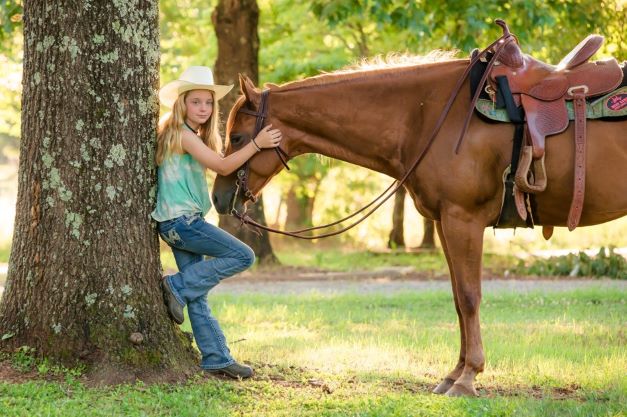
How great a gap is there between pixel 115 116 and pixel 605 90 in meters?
3.12

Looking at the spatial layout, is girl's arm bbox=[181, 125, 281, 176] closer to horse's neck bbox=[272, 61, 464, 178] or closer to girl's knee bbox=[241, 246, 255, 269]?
horse's neck bbox=[272, 61, 464, 178]

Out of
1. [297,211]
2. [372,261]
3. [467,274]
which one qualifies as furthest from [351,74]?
[297,211]

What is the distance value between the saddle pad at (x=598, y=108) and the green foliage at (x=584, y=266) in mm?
8645

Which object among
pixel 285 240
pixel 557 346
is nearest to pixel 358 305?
pixel 557 346

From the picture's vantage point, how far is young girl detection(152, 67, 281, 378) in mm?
5676

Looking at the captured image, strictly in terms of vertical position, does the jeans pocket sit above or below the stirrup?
below

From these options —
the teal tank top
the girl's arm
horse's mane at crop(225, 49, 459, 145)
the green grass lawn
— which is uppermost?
horse's mane at crop(225, 49, 459, 145)

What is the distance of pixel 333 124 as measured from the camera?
19.4 feet

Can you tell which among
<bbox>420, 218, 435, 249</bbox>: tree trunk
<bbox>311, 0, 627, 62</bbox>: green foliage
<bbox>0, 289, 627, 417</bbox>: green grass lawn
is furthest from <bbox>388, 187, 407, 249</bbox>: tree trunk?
<bbox>0, 289, 627, 417</bbox>: green grass lawn

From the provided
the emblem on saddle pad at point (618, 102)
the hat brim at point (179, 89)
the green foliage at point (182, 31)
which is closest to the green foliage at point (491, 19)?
the emblem on saddle pad at point (618, 102)

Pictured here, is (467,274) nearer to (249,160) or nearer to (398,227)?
(249,160)

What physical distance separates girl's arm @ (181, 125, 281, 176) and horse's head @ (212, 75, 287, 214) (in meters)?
0.08

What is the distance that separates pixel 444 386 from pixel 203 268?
1.78 metres

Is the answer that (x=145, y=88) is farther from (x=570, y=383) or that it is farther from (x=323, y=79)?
(x=570, y=383)
